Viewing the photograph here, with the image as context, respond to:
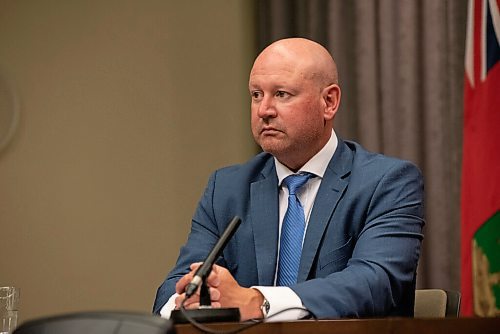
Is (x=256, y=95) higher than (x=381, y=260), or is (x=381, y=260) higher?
(x=256, y=95)

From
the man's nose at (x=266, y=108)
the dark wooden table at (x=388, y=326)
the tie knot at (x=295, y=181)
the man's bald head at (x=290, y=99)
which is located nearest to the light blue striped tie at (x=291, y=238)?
the tie knot at (x=295, y=181)

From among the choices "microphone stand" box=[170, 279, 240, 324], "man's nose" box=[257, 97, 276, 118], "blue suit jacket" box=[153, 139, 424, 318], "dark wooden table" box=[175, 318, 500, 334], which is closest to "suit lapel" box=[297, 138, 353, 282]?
"blue suit jacket" box=[153, 139, 424, 318]

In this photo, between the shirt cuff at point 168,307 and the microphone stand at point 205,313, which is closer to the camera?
the microphone stand at point 205,313

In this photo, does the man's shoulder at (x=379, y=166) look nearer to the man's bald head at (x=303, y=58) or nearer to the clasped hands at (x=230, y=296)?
the man's bald head at (x=303, y=58)

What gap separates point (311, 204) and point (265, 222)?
0.48 feet

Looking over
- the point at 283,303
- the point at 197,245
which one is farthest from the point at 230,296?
the point at 197,245

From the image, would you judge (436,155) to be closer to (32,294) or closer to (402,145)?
(402,145)

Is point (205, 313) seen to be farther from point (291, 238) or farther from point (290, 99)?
point (290, 99)

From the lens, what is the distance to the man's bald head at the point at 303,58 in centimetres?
273

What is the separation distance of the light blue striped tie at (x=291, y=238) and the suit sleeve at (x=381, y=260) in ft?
0.60

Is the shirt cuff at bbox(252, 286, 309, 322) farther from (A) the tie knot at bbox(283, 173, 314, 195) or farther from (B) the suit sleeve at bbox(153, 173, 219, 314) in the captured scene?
(A) the tie knot at bbox(283, 173, 314, 195)

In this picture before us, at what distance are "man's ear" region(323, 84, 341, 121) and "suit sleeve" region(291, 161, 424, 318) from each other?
31 centimetres

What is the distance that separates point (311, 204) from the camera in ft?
8.91

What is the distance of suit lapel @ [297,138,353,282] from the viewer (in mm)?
2594
